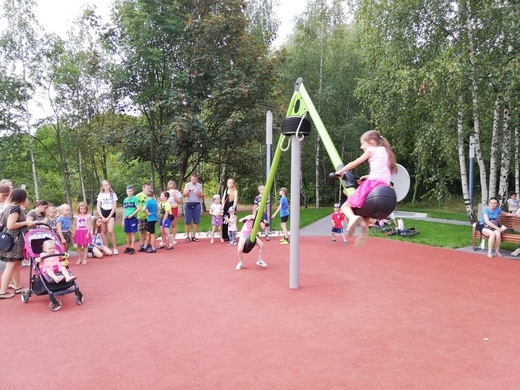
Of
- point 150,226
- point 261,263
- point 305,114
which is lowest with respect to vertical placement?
point 261,263

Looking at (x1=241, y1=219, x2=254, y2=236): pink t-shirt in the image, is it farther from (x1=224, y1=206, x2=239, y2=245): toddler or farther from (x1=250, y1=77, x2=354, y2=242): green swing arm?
(x1=224, y1=206, x2=239, y2=245): toddler

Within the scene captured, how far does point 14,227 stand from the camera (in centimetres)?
598

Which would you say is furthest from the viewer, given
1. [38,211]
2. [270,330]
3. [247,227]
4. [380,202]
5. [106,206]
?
[106,206]

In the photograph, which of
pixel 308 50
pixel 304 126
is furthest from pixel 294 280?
pixel 308 50

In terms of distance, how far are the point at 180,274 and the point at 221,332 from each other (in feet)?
10.4

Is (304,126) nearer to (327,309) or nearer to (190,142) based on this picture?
(327,309)

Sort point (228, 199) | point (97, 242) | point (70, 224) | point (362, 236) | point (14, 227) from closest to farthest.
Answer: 1. point (362, 236)
2. point (14, 227)
3. point (70, 224)
4. point (97, 242)
5. point (228, 199)

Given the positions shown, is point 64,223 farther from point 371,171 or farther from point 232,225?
point 371,171

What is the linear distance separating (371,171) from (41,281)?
213 inches

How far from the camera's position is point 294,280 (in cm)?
668

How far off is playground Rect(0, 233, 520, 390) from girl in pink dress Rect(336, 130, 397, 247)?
172 centimetres

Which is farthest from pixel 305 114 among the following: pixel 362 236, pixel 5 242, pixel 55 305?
pixel 5 242

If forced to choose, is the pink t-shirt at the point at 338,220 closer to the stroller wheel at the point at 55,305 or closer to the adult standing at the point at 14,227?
the stroller wheel at the point at 55,305

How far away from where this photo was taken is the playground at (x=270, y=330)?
3.73 m
